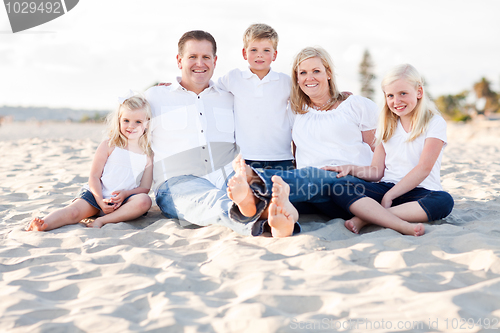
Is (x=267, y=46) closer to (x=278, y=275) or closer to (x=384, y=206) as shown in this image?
(x=384, y=206)

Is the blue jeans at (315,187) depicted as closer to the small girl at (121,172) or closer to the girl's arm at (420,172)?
the girl's arm at (420,172)

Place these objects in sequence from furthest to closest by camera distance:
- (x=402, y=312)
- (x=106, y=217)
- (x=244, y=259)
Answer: (x=106, y=217), (x=244, y=259), (x=402, y=312)

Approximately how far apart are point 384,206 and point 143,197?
188cm

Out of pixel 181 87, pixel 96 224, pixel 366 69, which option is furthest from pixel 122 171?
pixel 366 69

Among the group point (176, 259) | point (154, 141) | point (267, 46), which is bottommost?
point (176, 259)

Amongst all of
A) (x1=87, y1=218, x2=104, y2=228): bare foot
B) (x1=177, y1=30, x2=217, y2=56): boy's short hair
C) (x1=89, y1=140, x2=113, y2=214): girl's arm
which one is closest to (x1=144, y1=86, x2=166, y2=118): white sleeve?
(x1=177, y1=30, x2=217, y2=56): boy's short hair

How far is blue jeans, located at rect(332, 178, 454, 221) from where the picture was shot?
2865mm

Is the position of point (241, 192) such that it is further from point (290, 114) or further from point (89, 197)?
point (89, 197)

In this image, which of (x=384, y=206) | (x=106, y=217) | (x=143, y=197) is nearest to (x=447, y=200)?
(x=384, y=206)

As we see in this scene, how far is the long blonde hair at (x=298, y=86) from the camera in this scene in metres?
3.34

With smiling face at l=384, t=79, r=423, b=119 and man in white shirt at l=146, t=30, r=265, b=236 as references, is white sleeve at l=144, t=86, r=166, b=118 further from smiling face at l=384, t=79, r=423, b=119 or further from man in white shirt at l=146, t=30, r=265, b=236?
smiling face at l=384, t=79, r=423, b=119

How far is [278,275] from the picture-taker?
79.3 inches

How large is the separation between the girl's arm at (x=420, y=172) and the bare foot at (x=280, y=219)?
2.87 feet

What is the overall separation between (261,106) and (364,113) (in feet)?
2.94
